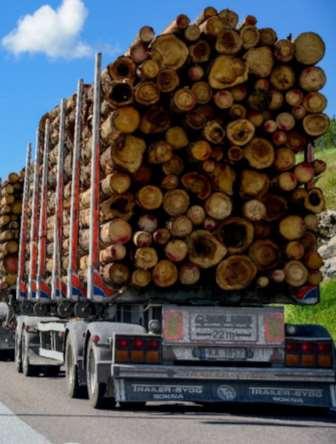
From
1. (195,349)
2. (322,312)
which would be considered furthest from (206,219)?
(322,312)

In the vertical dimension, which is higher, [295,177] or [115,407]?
[295,177]

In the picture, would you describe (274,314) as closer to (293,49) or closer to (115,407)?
(115,407)

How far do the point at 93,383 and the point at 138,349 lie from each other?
0.91 metres

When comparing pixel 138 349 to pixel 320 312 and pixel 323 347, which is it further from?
pixel 320 312

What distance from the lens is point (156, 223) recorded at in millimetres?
12117

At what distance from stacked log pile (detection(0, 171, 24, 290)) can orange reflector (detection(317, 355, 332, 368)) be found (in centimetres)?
1042

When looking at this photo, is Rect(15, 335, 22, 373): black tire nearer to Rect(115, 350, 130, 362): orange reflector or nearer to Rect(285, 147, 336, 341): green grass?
Rect(115, 350, 130, 362): orange reflector

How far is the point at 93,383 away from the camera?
1220cm

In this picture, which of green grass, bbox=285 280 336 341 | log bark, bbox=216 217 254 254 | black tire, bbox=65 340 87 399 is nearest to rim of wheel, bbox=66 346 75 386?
black tire, bbox=65 340 87 399

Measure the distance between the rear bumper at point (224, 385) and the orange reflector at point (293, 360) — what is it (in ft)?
0.54

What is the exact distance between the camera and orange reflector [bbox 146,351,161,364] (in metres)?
11.6

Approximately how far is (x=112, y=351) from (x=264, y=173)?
2.80 metres

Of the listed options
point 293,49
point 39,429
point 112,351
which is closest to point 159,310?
point 112,351

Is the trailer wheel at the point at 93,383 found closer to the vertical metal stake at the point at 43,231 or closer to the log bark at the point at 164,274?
the log bark at the point at 164,274
